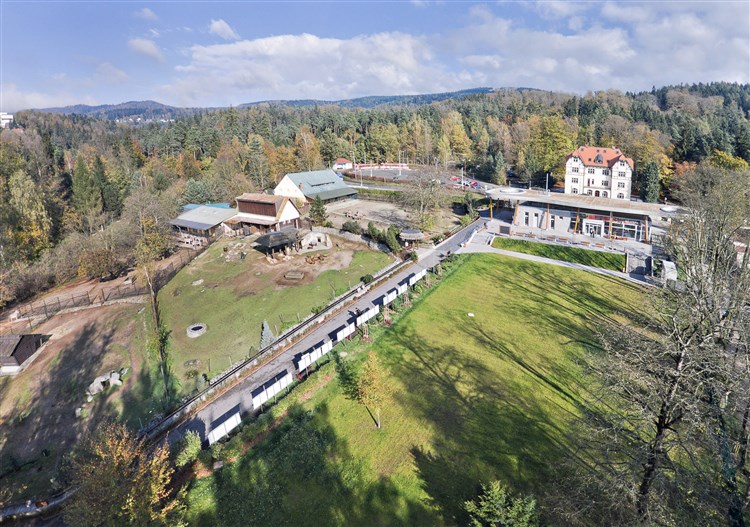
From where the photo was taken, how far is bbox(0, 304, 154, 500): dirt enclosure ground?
21.8m

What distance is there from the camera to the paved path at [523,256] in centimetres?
3951

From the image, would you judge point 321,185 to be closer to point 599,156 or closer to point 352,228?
point 352,228

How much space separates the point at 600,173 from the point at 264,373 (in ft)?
215

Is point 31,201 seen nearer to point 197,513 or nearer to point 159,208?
point 159,208

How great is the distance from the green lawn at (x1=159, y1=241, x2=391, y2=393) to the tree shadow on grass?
9.10m

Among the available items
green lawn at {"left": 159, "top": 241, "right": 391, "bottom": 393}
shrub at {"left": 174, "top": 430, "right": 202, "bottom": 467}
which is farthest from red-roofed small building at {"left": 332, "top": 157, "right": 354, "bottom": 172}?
shrub at {"left": 174, "top": 430, "right": 202, "bottom": 467}

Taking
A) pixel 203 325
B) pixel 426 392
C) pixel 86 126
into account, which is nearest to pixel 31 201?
pixel 203 325

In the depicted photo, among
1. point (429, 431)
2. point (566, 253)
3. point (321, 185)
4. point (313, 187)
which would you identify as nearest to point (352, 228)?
point (313, 187)

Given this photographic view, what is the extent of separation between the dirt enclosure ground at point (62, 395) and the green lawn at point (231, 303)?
2.99 meters

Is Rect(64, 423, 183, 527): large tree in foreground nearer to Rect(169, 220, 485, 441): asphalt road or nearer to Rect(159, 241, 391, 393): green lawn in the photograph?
Rect(169, 220, 485, 441): asphalt road

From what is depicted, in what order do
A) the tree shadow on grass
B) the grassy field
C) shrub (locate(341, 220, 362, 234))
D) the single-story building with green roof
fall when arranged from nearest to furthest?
the tree shadow on grass → the grassy field → shrub (locate(341, 220, 362, 234)) → the single-story building with green roof

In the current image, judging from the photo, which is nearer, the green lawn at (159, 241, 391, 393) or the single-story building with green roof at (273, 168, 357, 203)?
the green lawn at (159, 241, 391, 393)

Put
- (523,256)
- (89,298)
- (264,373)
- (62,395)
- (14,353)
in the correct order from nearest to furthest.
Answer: (264,373) < (62,395) < (14,353) < (89,298) < (523,256)

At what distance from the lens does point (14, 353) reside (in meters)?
30.5
